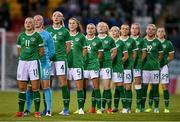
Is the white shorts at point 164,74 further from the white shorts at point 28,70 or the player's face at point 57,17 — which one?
the white shorts at point 28,70

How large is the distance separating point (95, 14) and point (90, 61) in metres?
12.7

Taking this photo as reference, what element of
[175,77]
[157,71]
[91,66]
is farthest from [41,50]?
[175,77]

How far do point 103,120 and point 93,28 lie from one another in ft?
10.2

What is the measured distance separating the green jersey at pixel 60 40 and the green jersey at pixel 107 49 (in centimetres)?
124

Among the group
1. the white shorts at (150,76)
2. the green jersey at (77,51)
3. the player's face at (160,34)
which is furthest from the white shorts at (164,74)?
the green jersey at (77,51)

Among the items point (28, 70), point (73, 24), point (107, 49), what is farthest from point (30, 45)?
point (107, 49)

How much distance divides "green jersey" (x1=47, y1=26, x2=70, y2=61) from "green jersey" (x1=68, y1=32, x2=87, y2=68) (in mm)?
323

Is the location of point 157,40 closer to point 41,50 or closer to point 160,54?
point 160,54

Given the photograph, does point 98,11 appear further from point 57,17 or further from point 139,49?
point 57,17

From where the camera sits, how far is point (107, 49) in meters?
22.2

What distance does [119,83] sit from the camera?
884 inches

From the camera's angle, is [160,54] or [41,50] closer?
[41,50]

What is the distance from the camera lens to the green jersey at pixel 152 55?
22.9m

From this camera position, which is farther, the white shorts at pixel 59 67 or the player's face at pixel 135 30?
the player's face at pixel 135 30
